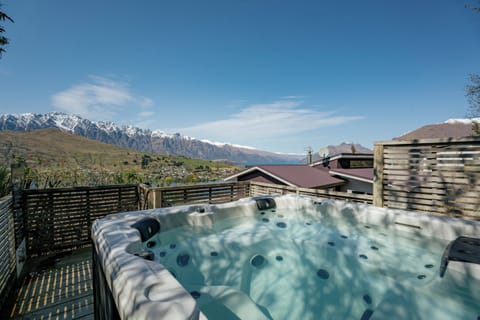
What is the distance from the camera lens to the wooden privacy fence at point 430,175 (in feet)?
9.57

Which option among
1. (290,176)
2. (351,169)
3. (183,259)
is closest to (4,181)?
(183,259)

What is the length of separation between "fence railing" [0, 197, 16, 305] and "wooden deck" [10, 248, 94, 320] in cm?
18

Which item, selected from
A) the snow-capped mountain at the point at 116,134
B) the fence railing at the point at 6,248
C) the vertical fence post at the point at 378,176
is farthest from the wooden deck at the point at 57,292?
the snow-capped mountain at the point at 116,134

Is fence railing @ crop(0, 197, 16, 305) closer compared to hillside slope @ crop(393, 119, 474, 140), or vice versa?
fence railing @ crop(0, 197, 16, 305)

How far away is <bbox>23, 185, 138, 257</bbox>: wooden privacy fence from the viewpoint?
354 centimetres

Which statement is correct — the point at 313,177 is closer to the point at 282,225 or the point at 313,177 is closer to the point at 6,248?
the point at 282,225

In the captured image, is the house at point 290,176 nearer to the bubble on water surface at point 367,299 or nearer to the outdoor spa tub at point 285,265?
the outdoor spa tub at point 285,265

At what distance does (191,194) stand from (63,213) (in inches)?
92.5

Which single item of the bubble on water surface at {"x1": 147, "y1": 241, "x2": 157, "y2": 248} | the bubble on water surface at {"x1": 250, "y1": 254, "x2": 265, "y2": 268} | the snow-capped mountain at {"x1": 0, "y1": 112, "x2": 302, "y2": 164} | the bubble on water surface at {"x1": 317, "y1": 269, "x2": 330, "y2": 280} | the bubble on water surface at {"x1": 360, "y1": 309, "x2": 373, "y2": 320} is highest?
the snow-capped mountain at {"x1": 0, "y1": 112, "x2": 302, "y2": 164}

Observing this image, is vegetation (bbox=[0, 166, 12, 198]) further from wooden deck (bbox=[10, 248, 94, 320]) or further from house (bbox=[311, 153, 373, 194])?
house (bbox=[311, 153, 373, 194])

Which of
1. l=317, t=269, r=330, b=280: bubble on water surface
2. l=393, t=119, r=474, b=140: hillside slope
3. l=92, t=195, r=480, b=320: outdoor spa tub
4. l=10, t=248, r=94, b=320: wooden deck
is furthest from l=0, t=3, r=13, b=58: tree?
l=393, t=119, r=474, b=140: hillside slope

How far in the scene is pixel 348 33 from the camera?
Answer: 7.68 meters

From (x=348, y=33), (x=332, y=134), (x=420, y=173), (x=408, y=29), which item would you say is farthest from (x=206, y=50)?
(x=332, y=134)

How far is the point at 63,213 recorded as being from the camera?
3809mm
